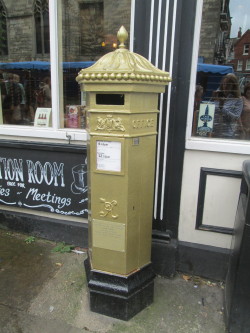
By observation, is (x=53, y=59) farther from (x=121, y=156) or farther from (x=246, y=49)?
(x=246, y=49)

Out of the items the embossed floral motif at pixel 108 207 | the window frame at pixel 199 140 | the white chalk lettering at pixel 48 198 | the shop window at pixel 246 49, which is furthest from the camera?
the white chalk lettering at pixel 48 198

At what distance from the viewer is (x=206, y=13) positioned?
2.56m

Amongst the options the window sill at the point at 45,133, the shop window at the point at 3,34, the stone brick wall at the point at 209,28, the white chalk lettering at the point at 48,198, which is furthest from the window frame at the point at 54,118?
the stone brick wall at the point at 209,28

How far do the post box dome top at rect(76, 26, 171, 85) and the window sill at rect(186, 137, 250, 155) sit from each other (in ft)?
2.76

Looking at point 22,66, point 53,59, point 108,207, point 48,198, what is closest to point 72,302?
point 108,207

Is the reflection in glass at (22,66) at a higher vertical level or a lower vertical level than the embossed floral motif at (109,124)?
higher

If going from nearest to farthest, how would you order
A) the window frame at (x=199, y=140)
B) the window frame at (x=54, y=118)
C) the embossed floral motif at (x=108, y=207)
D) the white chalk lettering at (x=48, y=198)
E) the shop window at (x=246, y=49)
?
the embossed floral motif at (x=108, y=207) → the window frame at (x=199, y=140) → the shop window at (x=246, y=49) → the window frame at (x=54, y=118) → the white chalk lettering at (x=48, y=198)

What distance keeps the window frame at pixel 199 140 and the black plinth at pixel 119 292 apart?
121cm

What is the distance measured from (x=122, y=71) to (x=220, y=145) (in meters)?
1.26

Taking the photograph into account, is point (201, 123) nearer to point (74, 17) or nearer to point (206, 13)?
point (206, 13)

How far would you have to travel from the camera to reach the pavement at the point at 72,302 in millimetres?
2268

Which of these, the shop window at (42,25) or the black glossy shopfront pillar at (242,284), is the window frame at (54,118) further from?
the black glossy shopfront pillar at (242,284)

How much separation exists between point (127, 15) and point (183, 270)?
271cm

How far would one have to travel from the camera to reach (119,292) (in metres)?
2.25
